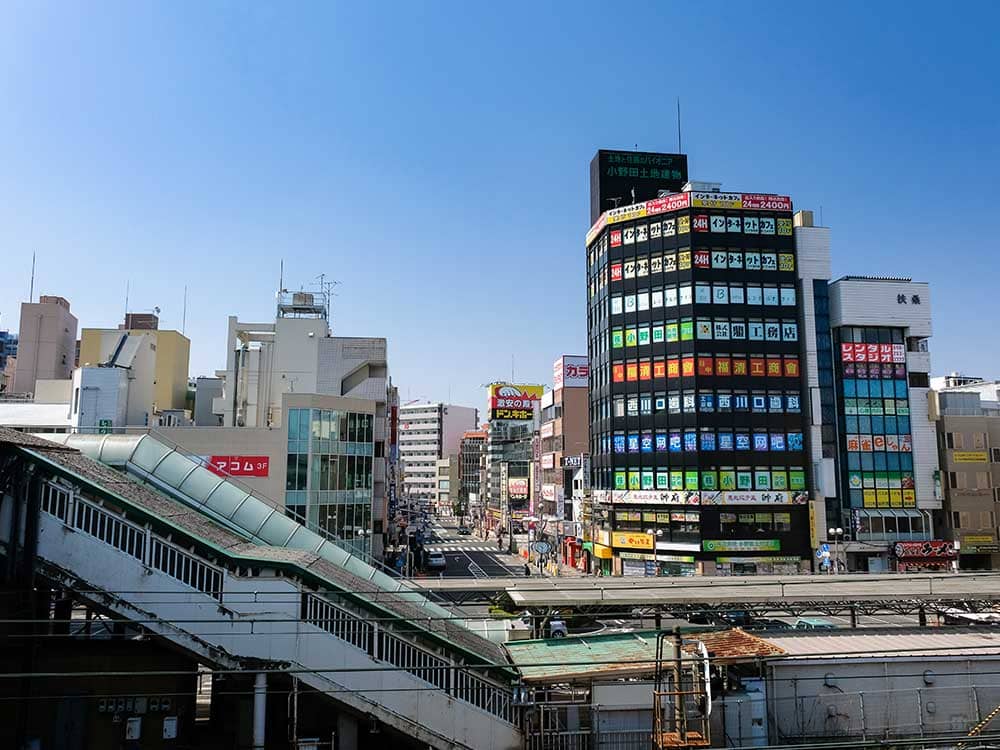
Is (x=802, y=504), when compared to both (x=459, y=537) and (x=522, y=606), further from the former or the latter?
(x=459, y=537)

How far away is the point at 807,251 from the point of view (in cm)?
6944

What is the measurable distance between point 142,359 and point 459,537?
73.6 metres

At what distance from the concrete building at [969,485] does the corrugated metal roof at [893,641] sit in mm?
51032

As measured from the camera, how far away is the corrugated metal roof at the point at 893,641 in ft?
67.2

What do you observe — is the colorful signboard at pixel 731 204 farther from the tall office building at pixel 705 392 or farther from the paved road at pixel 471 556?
A: the paved road at pixel 471 556

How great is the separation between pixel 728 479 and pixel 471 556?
3888 centimetres

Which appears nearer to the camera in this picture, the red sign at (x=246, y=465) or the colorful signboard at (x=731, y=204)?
the red sign at (x=246, y=465)

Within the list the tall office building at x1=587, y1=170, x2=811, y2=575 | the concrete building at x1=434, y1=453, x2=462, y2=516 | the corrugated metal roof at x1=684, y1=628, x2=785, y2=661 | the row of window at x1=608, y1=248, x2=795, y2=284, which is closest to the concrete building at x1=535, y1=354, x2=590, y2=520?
the tall office building at x1=587, y1=170, x2=811, y2=575

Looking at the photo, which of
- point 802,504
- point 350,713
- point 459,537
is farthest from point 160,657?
point 459,537

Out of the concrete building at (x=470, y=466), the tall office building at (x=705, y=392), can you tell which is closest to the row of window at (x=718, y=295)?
the tall office building at (x=705, y=392)

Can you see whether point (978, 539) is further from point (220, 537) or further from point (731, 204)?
point (220, 537)

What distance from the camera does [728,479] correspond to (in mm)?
64375

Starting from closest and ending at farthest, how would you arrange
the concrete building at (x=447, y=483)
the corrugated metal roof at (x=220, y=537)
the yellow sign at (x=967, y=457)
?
1. the corrugated metal roof at (x=220, y=537)
2. the yellow sign at (x=967, y=457)
3. the concrete building at (x=447, y=483)

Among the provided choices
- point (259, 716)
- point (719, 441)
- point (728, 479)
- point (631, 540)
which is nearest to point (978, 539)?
point (728, 479)
